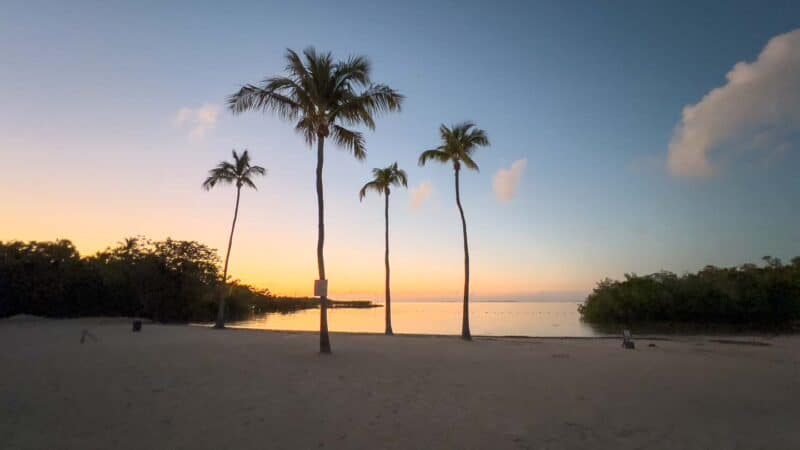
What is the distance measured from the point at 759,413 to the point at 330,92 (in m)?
14.9

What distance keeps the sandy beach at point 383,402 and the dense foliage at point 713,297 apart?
45281 mm

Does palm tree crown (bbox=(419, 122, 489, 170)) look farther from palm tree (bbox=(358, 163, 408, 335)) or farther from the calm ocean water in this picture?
the calm ocean water

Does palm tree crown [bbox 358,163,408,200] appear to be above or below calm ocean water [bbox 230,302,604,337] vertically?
above

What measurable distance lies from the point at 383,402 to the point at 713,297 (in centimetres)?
5834

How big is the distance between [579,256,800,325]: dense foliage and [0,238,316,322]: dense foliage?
53.8m

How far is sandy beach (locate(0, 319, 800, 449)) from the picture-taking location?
6.21 m

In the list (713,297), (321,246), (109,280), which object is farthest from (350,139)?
(713,297)

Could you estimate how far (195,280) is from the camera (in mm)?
43531

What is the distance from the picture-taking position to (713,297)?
51.5 metres

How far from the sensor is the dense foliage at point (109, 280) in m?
35.3

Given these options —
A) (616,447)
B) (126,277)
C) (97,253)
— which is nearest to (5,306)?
(126,277)

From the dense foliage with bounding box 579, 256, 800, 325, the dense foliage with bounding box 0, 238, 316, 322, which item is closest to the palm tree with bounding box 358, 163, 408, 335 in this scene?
the dense foliage with bounding box 0, 238, 316, 322

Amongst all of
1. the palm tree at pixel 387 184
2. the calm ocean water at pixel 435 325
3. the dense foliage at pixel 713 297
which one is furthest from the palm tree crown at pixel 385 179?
the dense foliage at pixel 713 297

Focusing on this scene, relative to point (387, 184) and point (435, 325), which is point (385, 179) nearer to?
point (387, 184)
